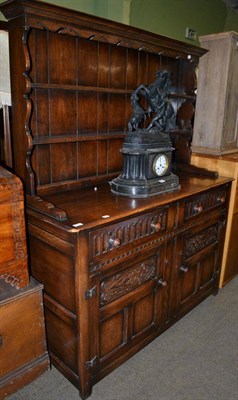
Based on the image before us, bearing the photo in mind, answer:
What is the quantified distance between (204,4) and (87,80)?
281 centimetres

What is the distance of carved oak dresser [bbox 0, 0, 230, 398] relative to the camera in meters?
1.46

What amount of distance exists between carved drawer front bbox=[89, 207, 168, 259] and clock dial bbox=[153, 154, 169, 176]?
25cm

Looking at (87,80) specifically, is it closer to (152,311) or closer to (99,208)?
(99,208)

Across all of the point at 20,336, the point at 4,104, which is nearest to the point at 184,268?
the point at 20,336

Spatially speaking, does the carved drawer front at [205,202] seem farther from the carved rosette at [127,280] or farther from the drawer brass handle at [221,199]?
the carved rosette at [127,280]

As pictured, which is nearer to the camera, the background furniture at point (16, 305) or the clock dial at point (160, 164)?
the background furniture at point (16, 305)

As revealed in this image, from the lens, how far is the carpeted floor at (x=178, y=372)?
1642mm

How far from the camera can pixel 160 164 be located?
1885mm

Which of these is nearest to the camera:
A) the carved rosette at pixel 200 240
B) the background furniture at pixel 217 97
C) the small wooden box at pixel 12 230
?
the small wooden box at pixel 12 230

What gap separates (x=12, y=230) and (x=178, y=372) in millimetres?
1223

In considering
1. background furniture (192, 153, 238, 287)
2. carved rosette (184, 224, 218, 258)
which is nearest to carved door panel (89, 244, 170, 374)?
carved rosette (184, 224, 218, 258)

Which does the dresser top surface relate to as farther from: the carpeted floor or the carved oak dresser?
the carpeted floor

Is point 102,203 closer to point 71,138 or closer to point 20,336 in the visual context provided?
point 71,138

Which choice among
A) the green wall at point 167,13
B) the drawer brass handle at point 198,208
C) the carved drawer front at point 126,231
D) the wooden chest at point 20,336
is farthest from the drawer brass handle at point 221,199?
the green wall at point 167,13
